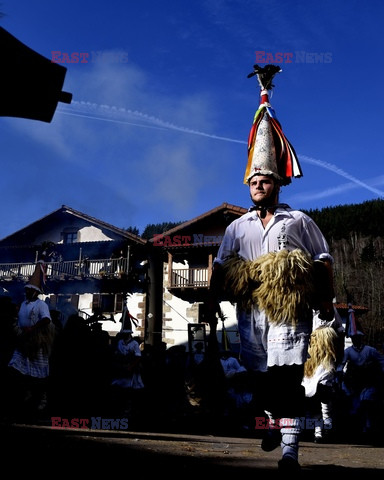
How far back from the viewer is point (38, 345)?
338 inches

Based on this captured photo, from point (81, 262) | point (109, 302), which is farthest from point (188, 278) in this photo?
point (81, 262)

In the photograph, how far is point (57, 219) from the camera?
35.6 m

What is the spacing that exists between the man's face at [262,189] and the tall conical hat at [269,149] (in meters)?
0.05

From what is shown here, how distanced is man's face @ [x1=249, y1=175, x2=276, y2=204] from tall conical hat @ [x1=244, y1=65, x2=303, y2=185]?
0.05m

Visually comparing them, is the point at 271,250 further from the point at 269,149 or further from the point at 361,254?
the point at 361,254

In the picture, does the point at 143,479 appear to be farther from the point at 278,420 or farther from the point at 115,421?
the point at 115,421

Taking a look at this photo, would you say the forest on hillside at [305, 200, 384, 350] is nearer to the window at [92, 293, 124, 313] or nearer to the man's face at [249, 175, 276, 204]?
the window at [92, 293, 124, 313]

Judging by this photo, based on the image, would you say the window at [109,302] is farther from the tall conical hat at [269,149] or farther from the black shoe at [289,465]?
the black shoe at [289,465]

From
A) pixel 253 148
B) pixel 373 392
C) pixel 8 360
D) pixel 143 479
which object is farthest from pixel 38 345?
pixel 373 392

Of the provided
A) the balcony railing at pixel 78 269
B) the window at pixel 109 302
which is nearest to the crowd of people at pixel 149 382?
the balcony railing at pixel 78 269

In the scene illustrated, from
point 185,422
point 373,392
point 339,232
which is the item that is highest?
point 339,232

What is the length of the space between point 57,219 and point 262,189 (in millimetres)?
32331

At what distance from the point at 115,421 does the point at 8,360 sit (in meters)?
2.12

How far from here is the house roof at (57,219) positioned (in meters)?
33.4
